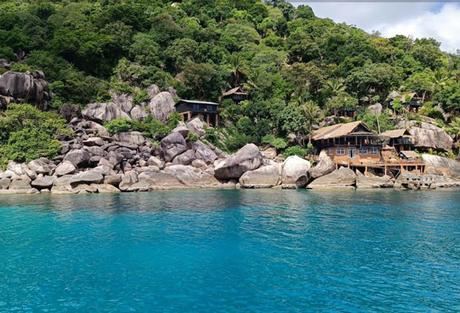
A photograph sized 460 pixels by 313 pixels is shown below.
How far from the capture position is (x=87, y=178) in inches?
1741

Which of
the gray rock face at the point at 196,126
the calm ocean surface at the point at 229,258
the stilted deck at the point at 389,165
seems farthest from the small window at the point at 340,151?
the calm ocean surface at the point at 229,258

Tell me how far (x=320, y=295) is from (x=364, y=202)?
79.0 ft

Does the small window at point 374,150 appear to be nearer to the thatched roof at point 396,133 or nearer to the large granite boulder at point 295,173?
the thatched roof at point 396,133

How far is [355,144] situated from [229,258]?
41.3 m

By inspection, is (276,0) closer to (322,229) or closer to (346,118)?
(346,118)

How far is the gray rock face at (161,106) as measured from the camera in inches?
2382

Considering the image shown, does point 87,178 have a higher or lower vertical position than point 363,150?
lower

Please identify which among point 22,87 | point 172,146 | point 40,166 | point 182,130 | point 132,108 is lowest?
point 40,166

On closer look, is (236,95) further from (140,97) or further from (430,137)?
(430,137)

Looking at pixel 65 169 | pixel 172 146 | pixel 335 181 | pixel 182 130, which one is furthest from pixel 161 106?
pixel 335 181

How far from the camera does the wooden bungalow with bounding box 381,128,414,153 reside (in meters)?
58.3

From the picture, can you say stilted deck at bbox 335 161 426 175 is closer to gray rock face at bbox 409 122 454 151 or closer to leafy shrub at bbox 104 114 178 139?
gray rock face at bbox 409 122 454 151

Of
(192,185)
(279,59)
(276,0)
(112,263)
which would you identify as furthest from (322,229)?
(276,0)

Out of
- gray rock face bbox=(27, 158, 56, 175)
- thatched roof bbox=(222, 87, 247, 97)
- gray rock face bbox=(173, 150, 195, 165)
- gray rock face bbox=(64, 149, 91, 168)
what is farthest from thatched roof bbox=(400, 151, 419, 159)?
gray rock face bbox=(27, 158, 56, 175)
